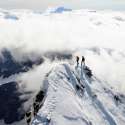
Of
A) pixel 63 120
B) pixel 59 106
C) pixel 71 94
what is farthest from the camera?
pixel 71 94

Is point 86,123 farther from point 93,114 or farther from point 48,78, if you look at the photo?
point 48,78

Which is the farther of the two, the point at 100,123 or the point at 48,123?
the point at 100,123

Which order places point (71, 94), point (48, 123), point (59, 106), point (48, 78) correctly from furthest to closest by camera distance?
point (48, 78)
point (71, 94)
point (59, 106)
point (48, 123)

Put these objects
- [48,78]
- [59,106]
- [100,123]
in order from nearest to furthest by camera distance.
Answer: [59,106] → [100,123] → [48,78]

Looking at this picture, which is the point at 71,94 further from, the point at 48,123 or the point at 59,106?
the point at 48,123

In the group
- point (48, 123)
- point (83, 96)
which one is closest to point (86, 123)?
point (48, 123)

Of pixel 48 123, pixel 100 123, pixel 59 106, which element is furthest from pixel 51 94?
pixel 48 123

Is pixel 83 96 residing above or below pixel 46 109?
below

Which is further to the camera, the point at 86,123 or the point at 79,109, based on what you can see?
the point at 79,109

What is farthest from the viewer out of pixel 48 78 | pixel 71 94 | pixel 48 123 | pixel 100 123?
pixel 48 78

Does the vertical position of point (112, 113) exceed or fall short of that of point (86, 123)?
it falls short
